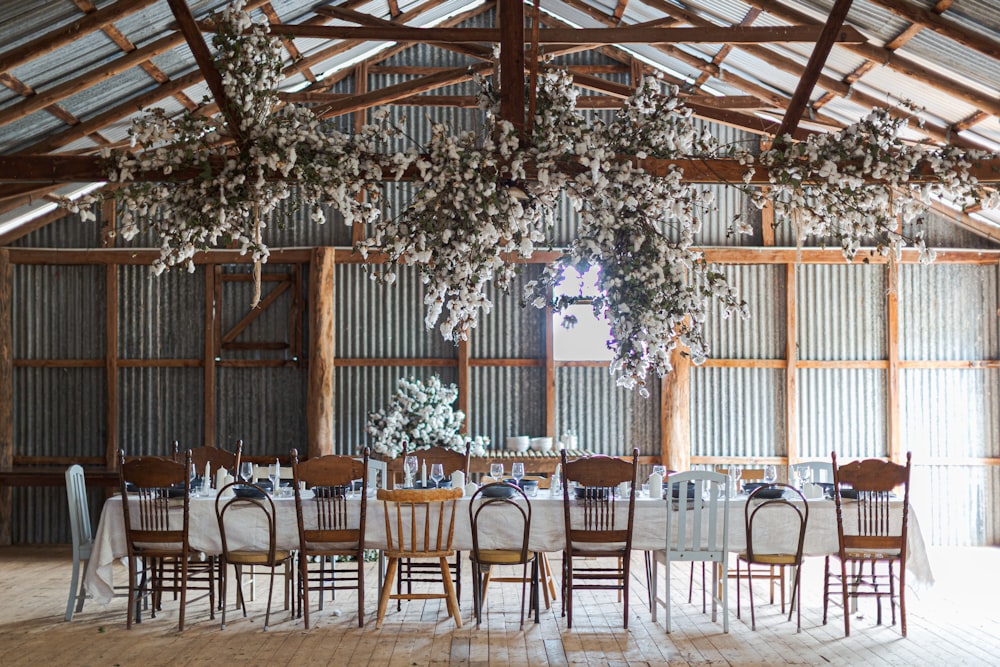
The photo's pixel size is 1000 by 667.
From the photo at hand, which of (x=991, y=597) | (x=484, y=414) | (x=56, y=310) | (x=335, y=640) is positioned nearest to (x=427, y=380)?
(x=484, y=414)

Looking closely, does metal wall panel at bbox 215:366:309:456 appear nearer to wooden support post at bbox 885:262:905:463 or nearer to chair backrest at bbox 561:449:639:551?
chair backrest at bbox 561:449:639:551

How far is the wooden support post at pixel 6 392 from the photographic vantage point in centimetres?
1196

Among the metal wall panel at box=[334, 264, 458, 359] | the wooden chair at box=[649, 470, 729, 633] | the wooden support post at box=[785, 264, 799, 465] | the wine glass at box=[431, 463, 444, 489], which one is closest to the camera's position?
the wooden chair at box=[649, 470, 729, 633]

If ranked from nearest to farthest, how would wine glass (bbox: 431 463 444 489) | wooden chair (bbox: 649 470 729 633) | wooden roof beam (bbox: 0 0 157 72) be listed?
wooden chair (bbox: 649 470 729 633), wooden roof beam (bbox: 0 0 157 72), wine glass (bbox: 431 463 444 489)

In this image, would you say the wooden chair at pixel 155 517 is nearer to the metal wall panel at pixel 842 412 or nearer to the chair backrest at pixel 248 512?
the chair backrest at pixel 248 512

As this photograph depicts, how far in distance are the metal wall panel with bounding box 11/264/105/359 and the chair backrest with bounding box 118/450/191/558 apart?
509 cm

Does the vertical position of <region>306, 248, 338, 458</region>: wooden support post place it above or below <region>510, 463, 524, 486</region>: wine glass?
above

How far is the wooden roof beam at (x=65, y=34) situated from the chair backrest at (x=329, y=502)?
141 inches

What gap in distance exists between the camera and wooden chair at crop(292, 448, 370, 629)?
7031mm

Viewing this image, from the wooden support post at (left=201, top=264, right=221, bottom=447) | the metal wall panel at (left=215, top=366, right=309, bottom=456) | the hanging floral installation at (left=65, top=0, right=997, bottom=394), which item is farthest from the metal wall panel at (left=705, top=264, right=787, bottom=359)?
the wooden support post at (left=201, top=264, right=221, bottom=447)

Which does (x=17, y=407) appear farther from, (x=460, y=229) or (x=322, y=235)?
(x=460, y=229)

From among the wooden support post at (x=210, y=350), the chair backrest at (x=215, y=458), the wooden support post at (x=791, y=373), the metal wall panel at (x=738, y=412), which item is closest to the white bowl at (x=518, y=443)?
the metal wall panel at (x=738, y=412)

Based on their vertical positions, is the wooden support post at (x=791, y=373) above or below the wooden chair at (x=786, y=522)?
above

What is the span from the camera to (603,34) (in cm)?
699
